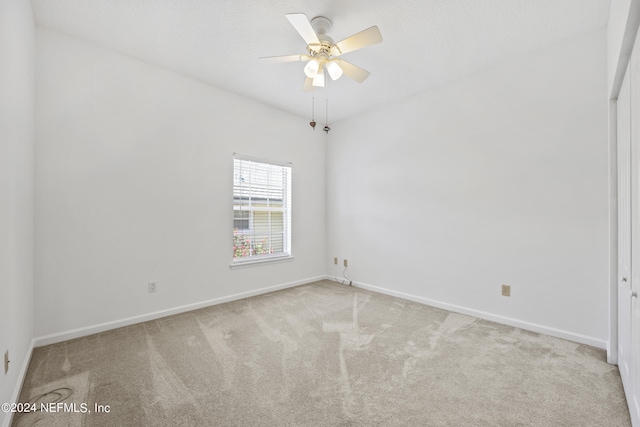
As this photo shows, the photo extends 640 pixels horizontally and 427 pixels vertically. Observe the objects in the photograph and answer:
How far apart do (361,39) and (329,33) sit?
0.52 m

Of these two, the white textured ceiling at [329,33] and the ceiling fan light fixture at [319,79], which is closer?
the white textured ceiling at [329,33]

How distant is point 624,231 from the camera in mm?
1865

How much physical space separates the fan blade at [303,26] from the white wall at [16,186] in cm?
159

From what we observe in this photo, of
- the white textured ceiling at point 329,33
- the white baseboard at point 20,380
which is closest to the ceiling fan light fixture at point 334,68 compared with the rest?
the white textured ceiling at point 329,33

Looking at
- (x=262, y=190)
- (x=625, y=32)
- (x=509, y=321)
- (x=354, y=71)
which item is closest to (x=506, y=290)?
(x=509, y=321)

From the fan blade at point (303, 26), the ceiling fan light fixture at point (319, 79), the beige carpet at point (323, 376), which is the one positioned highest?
the fan blade at point (303, 26)

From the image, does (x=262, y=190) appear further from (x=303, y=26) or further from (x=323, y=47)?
(x=303, y=26)

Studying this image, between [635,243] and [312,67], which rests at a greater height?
[312,67]

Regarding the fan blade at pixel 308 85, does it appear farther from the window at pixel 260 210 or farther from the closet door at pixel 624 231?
the closet door at pixel 624 231

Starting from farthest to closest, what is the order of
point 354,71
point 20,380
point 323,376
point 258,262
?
point 258,262, point 354,71, point 323,376, point 20,380

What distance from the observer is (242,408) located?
1687 millimetres

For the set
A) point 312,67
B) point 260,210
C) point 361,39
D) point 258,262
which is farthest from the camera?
point 260,210

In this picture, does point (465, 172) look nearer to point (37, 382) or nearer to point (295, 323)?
point (295, 323)

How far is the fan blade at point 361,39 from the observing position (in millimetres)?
2060
